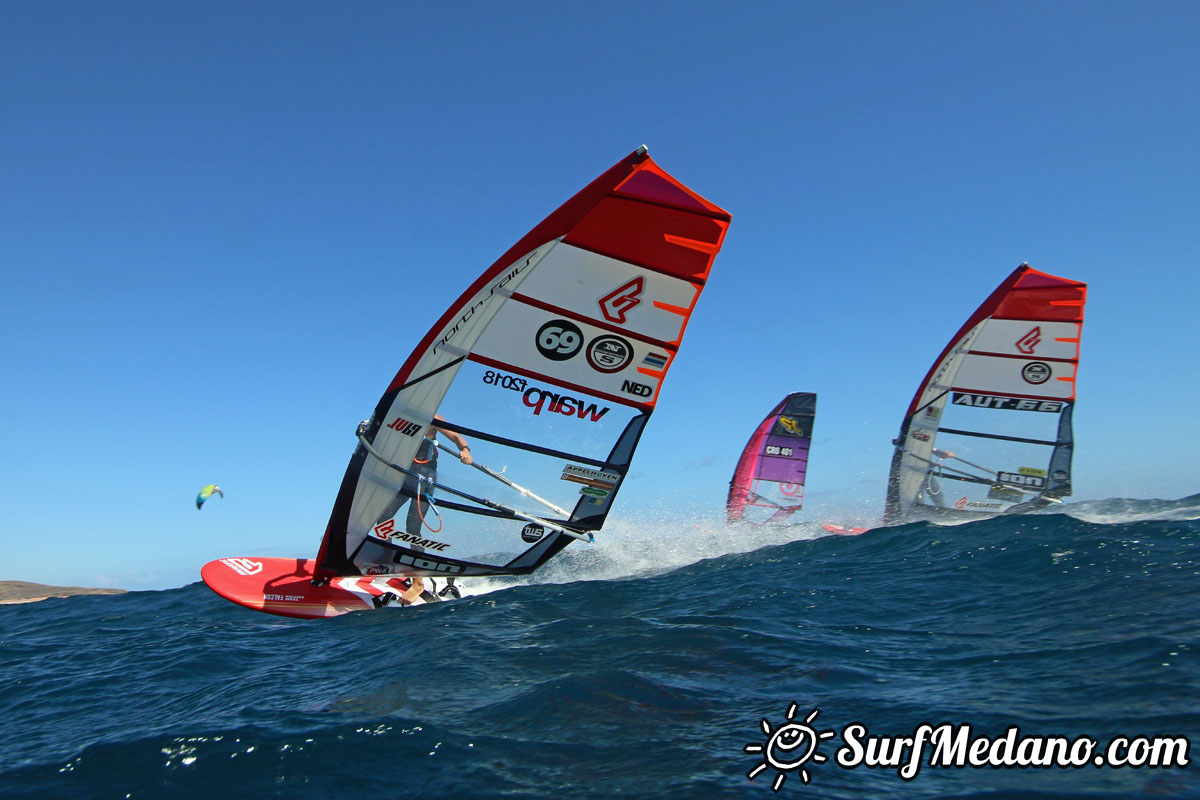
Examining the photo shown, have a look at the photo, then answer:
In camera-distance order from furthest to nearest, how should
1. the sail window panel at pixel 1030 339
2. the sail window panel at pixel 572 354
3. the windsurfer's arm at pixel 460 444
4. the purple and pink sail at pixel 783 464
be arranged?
the purple and pink sail at pixel 783 464 → the sail window panel at pixel 1030 339 → the windsurfer's arm at pixel 460 444 → the sail window panel at pixel 572 354

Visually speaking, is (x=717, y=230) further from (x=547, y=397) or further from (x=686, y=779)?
(x=686, y=779)

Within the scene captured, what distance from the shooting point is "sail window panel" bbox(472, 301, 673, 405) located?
278 inches

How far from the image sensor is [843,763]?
2947 millimetres

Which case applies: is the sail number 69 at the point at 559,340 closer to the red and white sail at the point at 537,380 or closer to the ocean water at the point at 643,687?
the red and white sail at the point at 537,380

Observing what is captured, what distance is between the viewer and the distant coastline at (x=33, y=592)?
1346 cm

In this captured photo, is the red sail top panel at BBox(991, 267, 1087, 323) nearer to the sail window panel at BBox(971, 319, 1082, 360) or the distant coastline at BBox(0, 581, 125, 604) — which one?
the sail window panel at BBox(971, 319, 1082, 360)

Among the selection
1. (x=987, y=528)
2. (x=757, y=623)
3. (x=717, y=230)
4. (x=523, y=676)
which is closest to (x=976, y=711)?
(x=757, y=623)

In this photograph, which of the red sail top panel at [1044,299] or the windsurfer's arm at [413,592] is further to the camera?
the red sail top panel at [1044,299]

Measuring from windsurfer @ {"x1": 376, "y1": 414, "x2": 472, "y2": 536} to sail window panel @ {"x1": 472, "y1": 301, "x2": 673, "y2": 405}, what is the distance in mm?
1002

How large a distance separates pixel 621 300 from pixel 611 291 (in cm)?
14

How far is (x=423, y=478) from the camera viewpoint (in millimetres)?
7426

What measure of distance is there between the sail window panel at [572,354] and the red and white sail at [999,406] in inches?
381

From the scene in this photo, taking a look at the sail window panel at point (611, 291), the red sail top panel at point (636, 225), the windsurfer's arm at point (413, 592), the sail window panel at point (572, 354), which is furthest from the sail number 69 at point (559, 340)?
the windsurfer's arm at point (413, 592)

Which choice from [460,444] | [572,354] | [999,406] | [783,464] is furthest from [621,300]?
[783,464]
